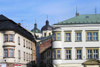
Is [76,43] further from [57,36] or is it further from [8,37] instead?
[8,37]

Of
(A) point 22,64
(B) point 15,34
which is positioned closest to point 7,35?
(B) point 15,34

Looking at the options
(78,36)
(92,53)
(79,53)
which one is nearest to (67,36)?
(78,36)

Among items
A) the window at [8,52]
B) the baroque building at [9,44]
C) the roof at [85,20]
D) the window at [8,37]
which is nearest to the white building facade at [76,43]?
the roof at [85,20]

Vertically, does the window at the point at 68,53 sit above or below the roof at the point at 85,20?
below

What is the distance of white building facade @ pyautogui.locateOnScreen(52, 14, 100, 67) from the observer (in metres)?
49.7

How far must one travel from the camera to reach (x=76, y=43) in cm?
5006

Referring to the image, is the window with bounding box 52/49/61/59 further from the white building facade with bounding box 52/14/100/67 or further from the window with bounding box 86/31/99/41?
the window with bounding box 86/31/99/41

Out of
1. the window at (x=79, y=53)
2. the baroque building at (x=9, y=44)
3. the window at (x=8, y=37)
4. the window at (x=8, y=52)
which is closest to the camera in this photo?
the window at (x=79, y=53)

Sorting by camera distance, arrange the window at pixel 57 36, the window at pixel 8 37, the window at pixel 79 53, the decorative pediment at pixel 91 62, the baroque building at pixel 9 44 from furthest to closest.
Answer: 1. the window at pixel 8 37
2. the window at pixel 57 36
3. the baroque building at pixel 9 44
4. the window at pixel 79 53
5. the decorative pediment at pixel 91 62

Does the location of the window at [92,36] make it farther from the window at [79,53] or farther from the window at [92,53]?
the window at [79,53]

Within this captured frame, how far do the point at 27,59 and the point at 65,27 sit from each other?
52.2 feet

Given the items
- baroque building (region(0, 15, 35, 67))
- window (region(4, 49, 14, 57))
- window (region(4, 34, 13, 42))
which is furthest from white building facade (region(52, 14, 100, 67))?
window (region(4, 34, 13, 42))

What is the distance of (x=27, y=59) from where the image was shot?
62.8 m

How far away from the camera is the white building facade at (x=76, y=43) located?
163ft
